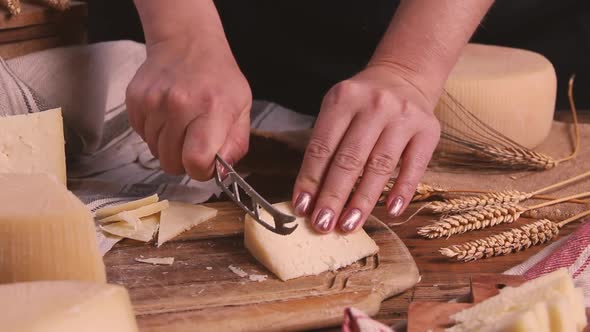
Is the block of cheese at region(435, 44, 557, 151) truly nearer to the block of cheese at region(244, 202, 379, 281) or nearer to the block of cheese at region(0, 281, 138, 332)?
the block of cheese at region(244, 202, 379, 281)

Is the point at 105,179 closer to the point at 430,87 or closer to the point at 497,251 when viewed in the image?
the point at 430,87

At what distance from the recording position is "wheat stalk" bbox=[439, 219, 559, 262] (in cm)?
140

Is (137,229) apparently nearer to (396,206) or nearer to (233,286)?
(233,286)

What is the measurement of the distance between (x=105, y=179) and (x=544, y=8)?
125 centimetres

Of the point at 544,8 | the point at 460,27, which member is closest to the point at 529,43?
the point at 544,8

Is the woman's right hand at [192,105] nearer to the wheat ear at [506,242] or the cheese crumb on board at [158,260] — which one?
the cheese crumb on board at [158,260]

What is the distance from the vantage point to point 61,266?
3.72 feet

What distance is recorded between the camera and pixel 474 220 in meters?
1.50

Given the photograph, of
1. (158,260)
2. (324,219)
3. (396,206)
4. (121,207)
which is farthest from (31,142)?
(396,206)

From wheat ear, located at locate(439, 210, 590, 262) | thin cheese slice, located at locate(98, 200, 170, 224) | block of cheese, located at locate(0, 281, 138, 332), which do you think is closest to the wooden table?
wheat ear, located at locate(439, 210, 590, 262)

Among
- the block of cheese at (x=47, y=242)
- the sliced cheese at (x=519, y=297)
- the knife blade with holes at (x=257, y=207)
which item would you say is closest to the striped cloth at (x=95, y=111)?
the knife blade with holes at (x=257, y=207)

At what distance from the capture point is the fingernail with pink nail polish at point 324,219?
4.44ft

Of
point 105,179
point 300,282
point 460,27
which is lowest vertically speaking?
point 105,179

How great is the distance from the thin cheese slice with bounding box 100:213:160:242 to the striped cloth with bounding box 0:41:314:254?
16 cm
